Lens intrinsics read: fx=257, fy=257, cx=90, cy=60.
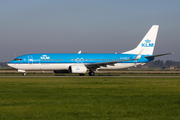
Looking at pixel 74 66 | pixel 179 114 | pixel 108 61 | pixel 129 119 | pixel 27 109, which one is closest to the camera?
pixel 129 119

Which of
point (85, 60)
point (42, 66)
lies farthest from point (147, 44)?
point (42, 66)

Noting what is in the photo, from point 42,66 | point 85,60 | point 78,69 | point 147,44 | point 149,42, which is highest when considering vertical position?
point 149,42

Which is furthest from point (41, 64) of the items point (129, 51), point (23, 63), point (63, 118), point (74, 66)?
point (63, 118)

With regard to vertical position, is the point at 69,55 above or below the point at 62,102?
above

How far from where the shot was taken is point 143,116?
451 inches

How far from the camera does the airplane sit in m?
48.0

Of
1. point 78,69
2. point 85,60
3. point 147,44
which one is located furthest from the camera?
point 147,44

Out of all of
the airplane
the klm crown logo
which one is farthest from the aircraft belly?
the klm crown logo

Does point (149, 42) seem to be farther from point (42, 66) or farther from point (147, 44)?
point (42, 66)

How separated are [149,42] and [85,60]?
46.8 ft

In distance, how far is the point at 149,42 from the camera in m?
53.7

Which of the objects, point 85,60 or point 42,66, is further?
point 85,60

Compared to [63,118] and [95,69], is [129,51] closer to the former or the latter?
[95,69]

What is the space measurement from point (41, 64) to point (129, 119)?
3909 cm
